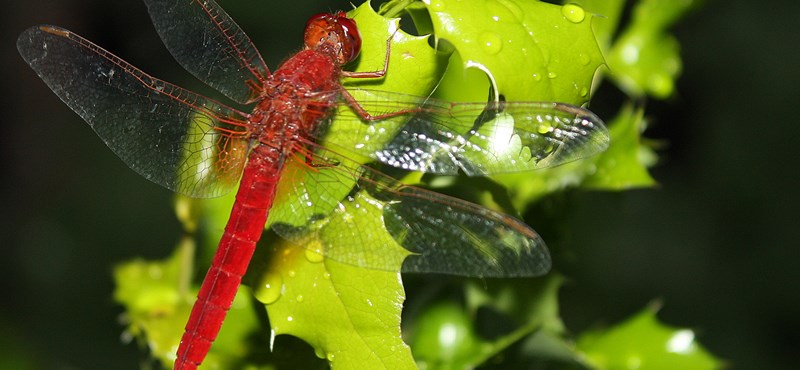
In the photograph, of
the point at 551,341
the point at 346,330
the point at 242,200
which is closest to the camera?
the point at 346,330

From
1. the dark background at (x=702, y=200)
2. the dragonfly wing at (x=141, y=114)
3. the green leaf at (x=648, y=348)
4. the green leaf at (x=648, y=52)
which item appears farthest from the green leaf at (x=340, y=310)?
the dark background at (x=702, y=200)

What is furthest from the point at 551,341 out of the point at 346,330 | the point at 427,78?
the point at 427,78

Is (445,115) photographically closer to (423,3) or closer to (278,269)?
(423,3)

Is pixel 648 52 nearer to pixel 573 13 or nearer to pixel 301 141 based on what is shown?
pixel 573 13

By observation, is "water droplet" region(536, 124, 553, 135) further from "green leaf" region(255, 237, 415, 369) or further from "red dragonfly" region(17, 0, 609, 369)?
"green leaf" region(255, 237, 415, 369)

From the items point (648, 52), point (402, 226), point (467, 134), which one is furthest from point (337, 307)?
point (648, 52)

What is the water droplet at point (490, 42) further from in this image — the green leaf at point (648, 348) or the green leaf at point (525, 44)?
the green leaf at point (648, 348)

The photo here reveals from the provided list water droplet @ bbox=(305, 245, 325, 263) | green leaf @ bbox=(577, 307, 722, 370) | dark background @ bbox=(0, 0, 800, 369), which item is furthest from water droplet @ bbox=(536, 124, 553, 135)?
dark background @ bbox=(0, 0, 800, 369)
